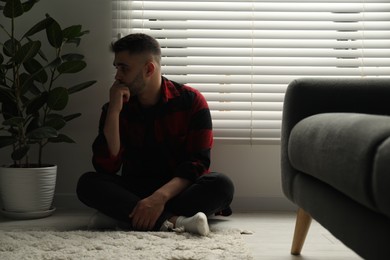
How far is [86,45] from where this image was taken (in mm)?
2729

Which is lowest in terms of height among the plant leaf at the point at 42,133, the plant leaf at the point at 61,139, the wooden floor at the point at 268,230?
the wooden floor at the point at 268,230

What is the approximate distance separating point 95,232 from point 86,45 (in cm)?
106

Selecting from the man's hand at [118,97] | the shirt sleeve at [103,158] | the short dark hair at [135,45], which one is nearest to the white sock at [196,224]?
the shirt sleeve at [103,158]

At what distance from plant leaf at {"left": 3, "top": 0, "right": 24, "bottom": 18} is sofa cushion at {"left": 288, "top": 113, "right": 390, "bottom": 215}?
1.50 meters

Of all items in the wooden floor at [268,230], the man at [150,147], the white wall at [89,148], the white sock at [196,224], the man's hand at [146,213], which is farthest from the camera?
the white wall at [89,148]

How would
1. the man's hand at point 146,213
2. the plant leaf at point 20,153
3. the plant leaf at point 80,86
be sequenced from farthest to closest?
the plant leaf at point 80,86, the plant leaf at point 20,153, the man's hand at point 146,213

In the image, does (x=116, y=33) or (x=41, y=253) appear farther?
(x=116, y=33)

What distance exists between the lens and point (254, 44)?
2734mm

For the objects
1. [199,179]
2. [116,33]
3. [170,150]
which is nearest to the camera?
[199,179]

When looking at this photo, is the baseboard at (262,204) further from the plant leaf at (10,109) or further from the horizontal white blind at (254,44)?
the plant leaf at (10,109)

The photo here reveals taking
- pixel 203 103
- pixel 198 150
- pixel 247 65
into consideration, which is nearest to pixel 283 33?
pixel 247 65

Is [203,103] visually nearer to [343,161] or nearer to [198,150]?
[198,150]

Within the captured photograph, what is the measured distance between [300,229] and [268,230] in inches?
18.9

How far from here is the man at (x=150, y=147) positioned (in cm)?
225
